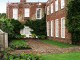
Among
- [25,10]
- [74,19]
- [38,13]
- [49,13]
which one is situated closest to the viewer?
[74,19]

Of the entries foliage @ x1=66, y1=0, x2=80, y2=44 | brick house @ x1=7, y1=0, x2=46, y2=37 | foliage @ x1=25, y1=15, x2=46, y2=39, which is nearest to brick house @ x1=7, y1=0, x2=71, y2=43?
brick house @ x1=7, y1=0, x2=46, y2=37

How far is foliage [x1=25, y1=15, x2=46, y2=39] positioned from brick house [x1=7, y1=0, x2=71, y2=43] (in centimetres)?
107

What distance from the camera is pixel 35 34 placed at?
175ft

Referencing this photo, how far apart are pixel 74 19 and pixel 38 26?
22931 mm

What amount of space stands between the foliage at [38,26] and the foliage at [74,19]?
Result: 20.4m

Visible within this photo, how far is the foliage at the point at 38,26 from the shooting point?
5288 cm

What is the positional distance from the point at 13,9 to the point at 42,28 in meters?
7.18

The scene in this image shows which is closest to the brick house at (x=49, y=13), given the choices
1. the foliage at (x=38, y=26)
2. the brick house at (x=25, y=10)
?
the brick house at (x=25, y=10)

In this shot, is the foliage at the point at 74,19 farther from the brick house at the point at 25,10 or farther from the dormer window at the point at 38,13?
the brick house at the point at 25,10

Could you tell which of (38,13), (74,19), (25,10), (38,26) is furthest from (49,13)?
(74,19)

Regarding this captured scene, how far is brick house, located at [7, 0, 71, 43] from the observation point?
36.6m

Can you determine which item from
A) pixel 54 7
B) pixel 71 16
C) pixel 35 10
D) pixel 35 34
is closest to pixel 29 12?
pixel 35 10

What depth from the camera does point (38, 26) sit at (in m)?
53.8

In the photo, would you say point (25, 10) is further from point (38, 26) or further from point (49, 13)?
point (49, 13)
